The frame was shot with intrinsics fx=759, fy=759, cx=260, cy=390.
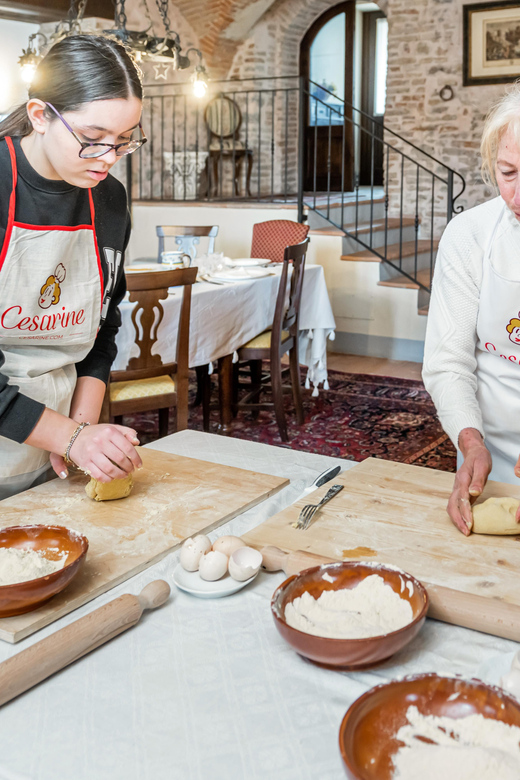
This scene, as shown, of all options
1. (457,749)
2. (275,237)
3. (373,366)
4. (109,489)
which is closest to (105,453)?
(109,489)

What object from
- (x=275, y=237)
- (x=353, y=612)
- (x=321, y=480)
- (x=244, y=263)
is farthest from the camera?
(x=275, y=237)

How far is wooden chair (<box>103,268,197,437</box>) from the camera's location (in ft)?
11.0

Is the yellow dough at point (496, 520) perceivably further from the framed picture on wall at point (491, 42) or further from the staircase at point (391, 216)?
the framed picture on wall at point (491, 42)

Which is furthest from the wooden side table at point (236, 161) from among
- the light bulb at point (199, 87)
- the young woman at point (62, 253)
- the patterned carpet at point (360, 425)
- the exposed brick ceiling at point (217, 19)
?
the young woman at point (62, 253)

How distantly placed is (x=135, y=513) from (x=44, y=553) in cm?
20

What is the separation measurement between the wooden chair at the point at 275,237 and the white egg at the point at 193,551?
15.1ft

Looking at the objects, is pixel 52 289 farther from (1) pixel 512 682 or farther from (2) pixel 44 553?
(1) pixel 512 682

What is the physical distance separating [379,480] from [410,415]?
134 inches

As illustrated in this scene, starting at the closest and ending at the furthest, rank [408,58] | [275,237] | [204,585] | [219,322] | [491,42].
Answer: [204,585] < [219,322] < [275,237] < [491,42] < [408,58]

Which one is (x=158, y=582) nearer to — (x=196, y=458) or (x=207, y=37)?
(x=196, y=458)

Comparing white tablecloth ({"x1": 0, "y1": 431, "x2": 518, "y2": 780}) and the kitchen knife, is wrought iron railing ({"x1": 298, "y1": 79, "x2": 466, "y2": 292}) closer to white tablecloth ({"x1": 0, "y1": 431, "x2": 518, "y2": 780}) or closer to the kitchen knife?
the kitchen knife

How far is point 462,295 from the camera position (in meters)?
1.56

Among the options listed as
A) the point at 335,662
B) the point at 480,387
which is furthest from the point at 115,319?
the point at 335,662

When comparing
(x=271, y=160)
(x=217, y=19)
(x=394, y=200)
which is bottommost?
(x=394, y=200)
